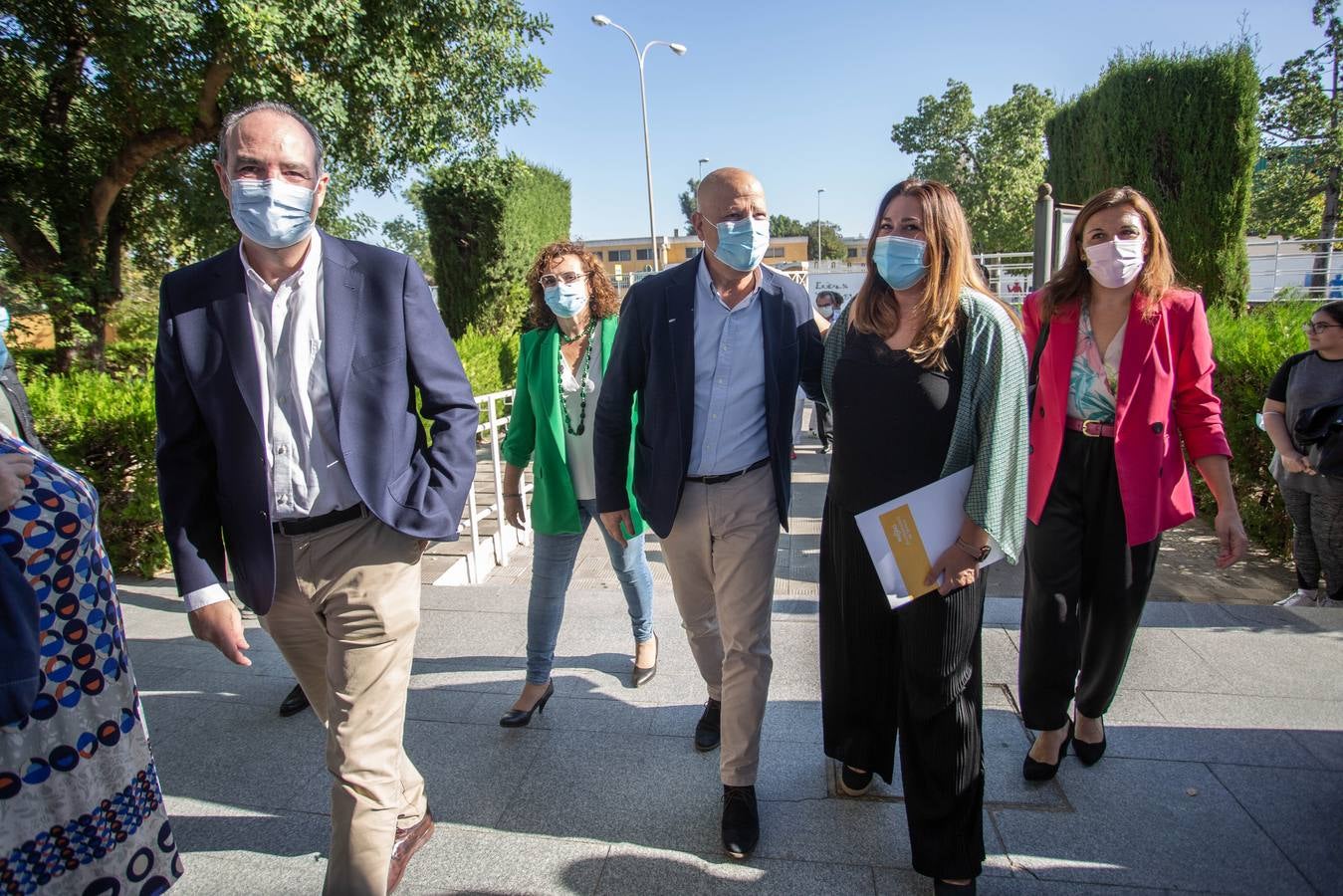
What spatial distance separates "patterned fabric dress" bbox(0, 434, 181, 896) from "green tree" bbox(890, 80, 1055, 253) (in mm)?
36323

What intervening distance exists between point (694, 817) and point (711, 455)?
1142 millimetres

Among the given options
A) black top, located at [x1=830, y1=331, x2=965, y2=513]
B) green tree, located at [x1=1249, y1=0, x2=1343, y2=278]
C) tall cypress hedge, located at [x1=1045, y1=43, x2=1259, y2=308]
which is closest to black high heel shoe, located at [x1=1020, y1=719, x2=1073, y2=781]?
black top, located at [x1=830, y1=331, x2=965, y2=513]

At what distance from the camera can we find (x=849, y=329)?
7.36 ft

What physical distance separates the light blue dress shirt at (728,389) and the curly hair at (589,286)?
921 mm

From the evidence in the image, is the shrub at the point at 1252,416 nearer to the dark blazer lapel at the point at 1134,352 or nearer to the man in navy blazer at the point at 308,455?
the dark blazer lapel at the point at 1134,352

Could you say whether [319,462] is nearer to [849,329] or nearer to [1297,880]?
[849,329]

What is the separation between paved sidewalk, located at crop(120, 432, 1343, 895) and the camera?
2176 mm

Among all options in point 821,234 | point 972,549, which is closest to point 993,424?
point 972,549

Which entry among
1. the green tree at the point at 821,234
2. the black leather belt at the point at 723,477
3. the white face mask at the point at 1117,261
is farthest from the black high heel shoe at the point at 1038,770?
the green tree at the point at 821,234

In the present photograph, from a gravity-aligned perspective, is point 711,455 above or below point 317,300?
below

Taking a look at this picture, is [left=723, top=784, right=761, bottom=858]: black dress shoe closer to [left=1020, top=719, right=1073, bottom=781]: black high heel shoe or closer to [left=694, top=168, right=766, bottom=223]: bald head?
[left=1020, top=719, right=1073, bottom=781]: black high heel shoe

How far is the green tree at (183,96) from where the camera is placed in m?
6.54

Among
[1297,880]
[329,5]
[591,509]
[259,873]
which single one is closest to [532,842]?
[259,873]

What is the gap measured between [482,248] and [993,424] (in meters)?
14.9
